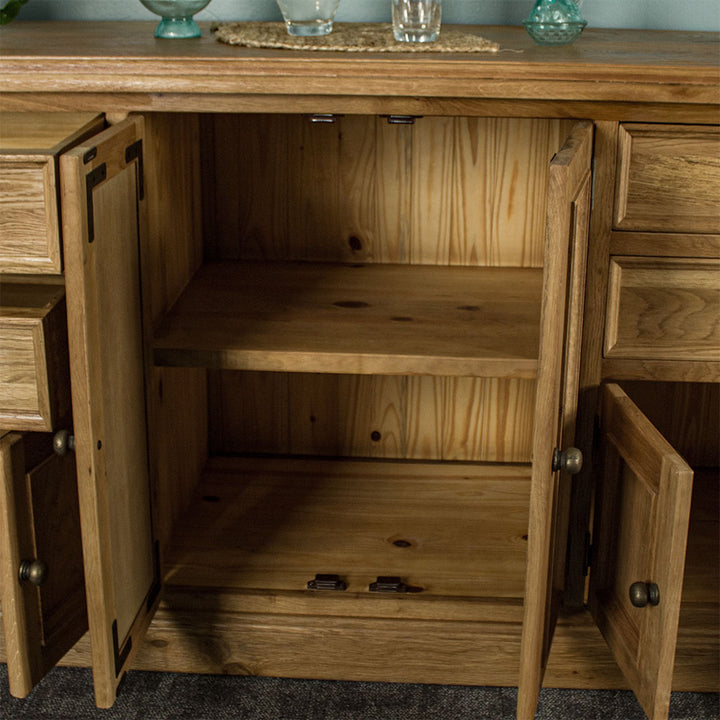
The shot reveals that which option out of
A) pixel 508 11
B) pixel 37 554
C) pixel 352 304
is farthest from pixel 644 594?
pixel 508 11

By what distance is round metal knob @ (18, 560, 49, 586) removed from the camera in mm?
1253

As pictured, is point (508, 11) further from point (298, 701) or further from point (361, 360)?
point (298, 701)

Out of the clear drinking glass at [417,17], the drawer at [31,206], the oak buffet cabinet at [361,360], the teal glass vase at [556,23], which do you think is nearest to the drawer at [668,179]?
the oak buffet cabinet at [361,360]

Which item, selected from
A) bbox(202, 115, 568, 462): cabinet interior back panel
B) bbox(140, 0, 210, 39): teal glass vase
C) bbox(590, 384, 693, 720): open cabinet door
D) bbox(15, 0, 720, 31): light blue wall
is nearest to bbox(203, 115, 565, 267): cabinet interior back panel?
bbox(202, 115, 568, 462): cabinet interior back panel

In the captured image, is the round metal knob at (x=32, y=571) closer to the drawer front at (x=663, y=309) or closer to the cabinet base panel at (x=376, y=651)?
the cabinet base panel at (x=376, y=651)

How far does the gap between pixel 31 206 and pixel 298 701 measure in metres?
0.81

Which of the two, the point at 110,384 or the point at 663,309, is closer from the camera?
the point at 110,384

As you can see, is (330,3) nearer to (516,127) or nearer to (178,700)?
(516,127)

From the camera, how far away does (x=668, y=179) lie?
4.35 ft

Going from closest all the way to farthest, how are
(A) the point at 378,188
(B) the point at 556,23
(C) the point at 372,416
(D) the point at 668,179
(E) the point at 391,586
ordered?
(D) the point at 668,179, (B) the point at 556,23, (E) the point at 391,586, (A) the point at 378,188, (C) the point at 372,416

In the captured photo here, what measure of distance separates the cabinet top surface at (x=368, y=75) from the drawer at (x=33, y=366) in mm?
288

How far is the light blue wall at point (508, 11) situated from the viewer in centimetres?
171

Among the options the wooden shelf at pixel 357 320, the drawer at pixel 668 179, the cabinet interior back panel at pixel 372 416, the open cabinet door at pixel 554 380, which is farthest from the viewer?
the cabinet interior back panel at pixel 372 416

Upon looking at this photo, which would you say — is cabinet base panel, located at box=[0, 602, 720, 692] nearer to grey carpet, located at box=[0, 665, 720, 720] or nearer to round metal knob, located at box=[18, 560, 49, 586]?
grey carpet, located at box=[0, 665, 720, 720]
